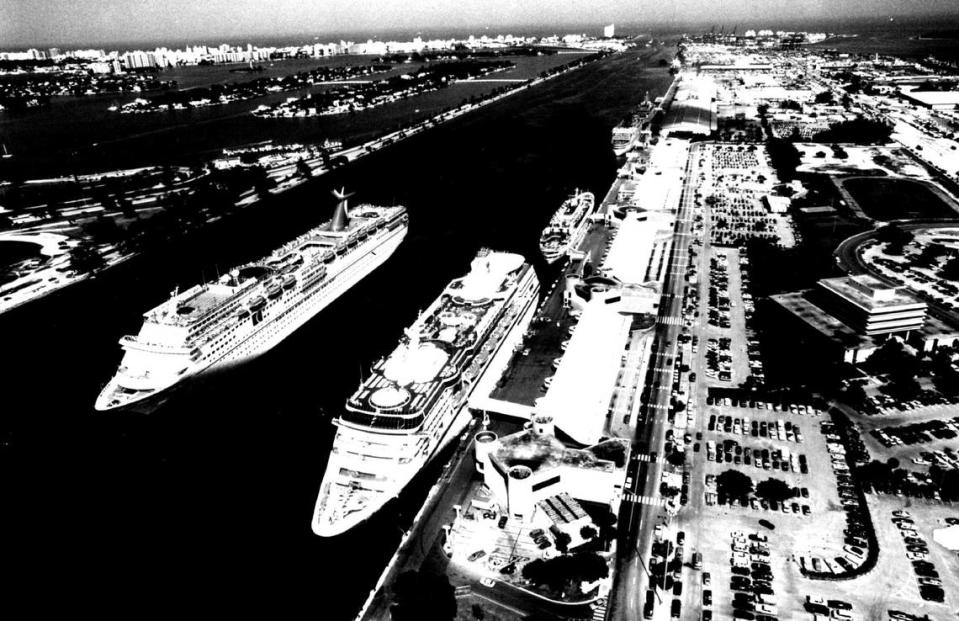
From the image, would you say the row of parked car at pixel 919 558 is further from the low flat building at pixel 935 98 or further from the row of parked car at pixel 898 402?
the low flat building at pixel 935 98

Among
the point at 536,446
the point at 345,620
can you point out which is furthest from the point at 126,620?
the point at 536,446

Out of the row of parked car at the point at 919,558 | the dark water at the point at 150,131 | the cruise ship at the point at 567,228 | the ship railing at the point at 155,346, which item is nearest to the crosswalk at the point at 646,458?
the row of parked car at the point at 919,558

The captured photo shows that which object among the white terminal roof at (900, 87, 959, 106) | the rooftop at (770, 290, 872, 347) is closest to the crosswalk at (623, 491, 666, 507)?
the rooftop at (770, 290, 872, 347)

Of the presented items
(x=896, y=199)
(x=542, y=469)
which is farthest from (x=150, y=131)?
(x=542, y=469)

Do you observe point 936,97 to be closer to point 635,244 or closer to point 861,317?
point 635,244

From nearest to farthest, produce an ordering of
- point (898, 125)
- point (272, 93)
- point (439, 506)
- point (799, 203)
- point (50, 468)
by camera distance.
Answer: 1. point (439, 506)
2. point (50, 468)
3. point (799, 203)
4. point (898, 125)
5. point (272, 93)

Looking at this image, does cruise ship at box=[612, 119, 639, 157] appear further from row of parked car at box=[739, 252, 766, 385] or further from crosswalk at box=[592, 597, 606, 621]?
crosswalk at box=[592, 597, 606, 621]

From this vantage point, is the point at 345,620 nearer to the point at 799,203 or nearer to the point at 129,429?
the point at 129,429
